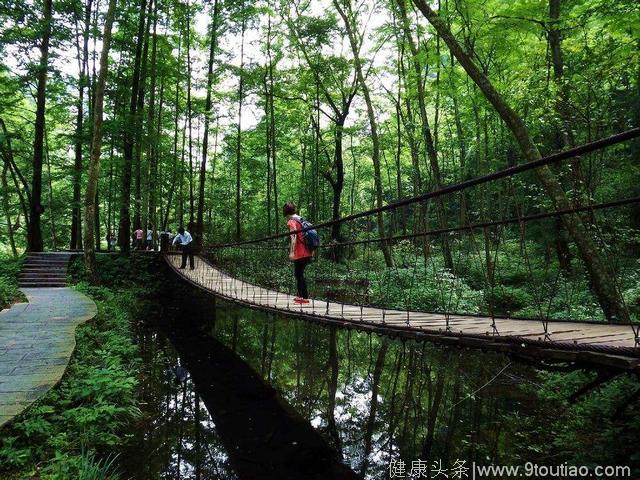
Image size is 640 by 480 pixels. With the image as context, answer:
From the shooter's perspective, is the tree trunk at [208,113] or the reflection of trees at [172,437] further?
the tree trunk at [208,113]

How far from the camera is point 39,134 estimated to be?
988 cm

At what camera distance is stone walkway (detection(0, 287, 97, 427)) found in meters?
2.72

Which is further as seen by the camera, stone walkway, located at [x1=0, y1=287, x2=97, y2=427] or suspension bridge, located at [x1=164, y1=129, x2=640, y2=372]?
stone walkway, located at [x1=0, y1=287, x2=97, y2=427]

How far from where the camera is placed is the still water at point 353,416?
3092mm

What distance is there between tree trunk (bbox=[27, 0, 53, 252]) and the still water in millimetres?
6286

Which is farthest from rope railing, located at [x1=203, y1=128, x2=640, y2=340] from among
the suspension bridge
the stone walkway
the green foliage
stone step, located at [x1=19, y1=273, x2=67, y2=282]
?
stone step, located at [x1=19, y1=273, x2=67, y2=282]

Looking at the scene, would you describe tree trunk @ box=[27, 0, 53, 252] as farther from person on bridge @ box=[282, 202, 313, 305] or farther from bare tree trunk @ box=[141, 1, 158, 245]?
person on bridge @ box=[282, 202, 313, 305]

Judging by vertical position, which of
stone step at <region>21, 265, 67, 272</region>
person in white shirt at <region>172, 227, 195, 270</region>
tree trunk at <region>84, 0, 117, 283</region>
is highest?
tree trunk at <region>84, 0, 117, 283</region>

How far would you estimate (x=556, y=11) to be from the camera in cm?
602

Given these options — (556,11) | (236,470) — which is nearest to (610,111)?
(556,11)

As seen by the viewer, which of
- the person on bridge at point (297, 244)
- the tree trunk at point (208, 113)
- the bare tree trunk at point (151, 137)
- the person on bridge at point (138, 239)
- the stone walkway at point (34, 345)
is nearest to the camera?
Answer: the stone walkway at point (34, 345)

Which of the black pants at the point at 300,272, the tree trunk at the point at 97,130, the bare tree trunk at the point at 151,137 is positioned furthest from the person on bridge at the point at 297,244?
the bare tree trunk at the point at 151,137

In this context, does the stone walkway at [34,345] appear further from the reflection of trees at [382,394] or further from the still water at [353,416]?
the reflection of trees at [382,394]

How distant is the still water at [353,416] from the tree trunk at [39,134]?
629 cm
